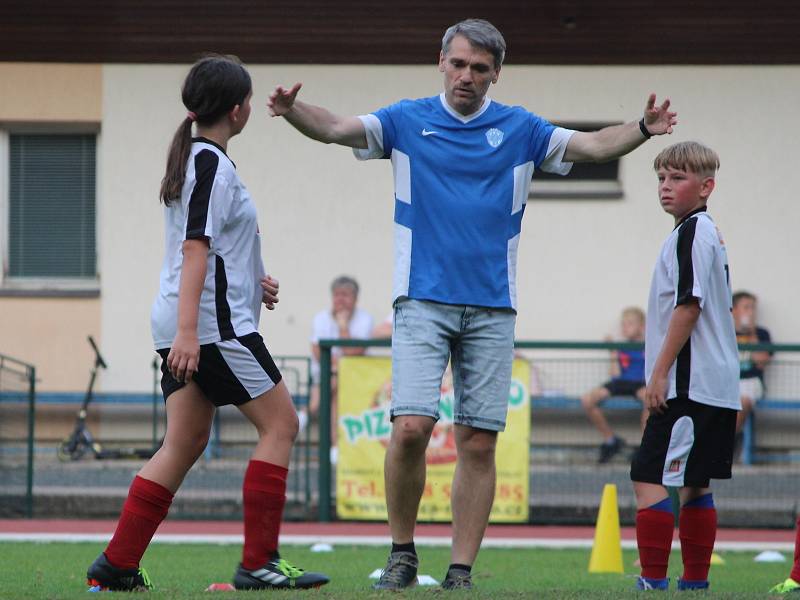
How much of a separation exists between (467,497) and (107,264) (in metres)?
10.3

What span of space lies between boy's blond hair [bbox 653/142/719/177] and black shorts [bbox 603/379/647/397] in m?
5.57

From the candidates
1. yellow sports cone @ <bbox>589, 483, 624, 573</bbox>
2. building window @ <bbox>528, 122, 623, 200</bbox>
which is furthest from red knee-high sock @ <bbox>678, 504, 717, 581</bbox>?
building window @ <bbox>528, 122, 623, 200</bbox>

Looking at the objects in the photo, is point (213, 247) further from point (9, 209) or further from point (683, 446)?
point (9, 209)

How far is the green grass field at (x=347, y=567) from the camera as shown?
24.2ft

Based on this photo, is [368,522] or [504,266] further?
[368,522]

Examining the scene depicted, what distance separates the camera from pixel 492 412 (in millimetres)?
5711

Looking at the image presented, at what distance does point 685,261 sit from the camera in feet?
20.4

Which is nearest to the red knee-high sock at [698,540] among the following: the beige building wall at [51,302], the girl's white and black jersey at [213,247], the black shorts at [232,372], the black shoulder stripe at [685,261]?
the black shoulder stripe at [685,261]

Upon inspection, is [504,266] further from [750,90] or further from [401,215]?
[750,90]

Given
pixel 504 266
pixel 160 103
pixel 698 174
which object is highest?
pixel 160 103

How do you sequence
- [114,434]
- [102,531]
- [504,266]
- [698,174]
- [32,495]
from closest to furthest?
[504,266] → [698,174] → [102,531] → [32,495] → [114,434]

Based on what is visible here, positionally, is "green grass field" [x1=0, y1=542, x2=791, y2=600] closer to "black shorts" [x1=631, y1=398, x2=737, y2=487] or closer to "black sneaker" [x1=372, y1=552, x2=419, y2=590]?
"black shorts" [x1=631, y1=398, x2=737, y2=487]

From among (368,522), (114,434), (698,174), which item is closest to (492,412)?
(698,174)

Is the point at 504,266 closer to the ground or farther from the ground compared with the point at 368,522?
farther from the ground
